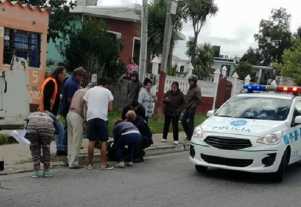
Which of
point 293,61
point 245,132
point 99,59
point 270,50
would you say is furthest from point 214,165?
point 270,50

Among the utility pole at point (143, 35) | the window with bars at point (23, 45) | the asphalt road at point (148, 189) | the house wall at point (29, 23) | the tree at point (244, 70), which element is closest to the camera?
Answer: the asphalt road at point (148, 189)

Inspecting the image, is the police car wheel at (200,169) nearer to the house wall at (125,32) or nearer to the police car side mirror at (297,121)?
the police car side mirror at (297,121)

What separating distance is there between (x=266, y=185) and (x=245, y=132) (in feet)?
3.26

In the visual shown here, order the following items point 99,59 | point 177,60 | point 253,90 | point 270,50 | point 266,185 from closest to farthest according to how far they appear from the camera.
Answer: point 266,185
point 253,90
point 99,59
point 177,60
point 270,50

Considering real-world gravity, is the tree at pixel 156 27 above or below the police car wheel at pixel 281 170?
above

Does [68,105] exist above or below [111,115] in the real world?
above

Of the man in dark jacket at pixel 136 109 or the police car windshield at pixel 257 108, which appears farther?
the man in dark jacket at pixel 136 109

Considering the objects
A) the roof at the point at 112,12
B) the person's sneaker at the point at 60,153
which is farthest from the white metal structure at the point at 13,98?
the roof at the point at 112,12

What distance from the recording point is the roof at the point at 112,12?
88.2 ft

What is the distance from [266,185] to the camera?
9.96 meters

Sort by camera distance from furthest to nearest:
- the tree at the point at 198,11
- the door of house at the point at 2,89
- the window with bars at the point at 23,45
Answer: the tree at the point at 198,11, the window with bars at the point at 23,45, the door of house at the point at 2,89

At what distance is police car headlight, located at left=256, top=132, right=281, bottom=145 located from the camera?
32.0ft

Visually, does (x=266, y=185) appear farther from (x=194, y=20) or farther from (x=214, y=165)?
(x=194, y=20)

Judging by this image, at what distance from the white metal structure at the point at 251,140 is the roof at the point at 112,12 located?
658 inches
